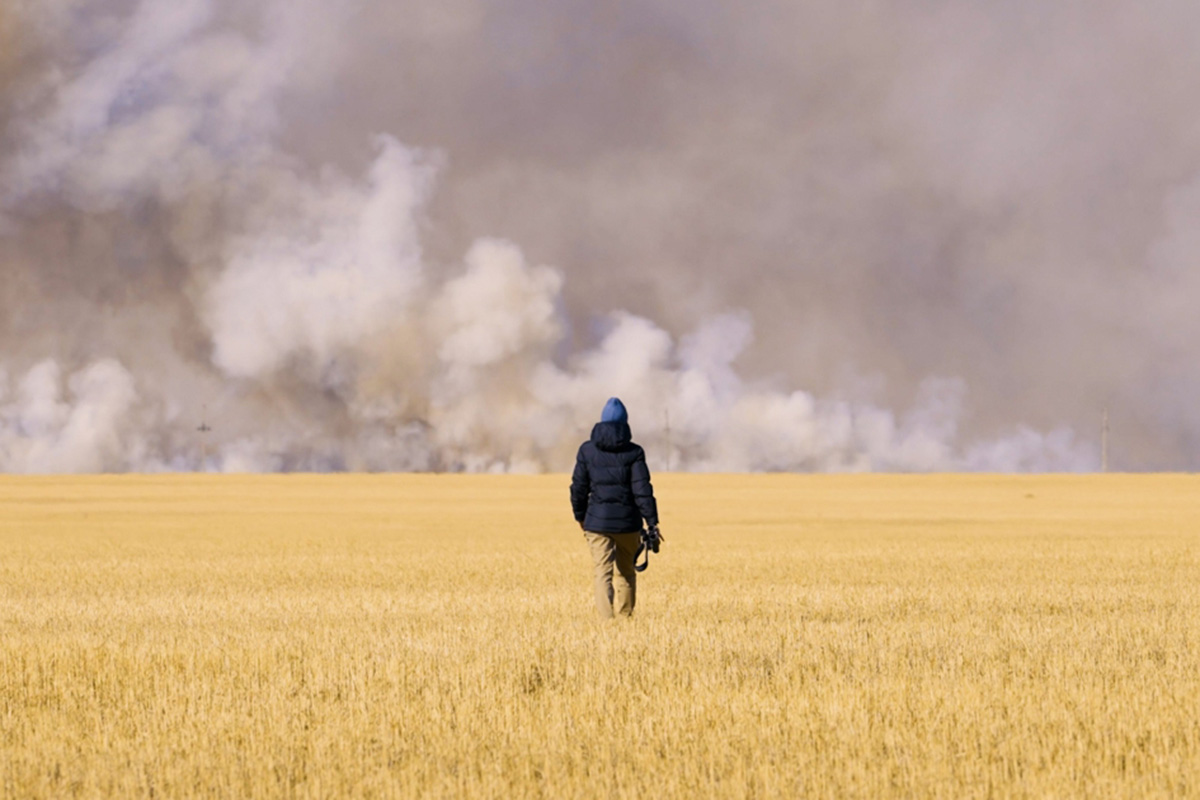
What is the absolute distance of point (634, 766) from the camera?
925 cm

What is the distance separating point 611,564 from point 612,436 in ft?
5.76

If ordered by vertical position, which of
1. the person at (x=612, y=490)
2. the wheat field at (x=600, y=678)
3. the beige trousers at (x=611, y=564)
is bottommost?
the wheat field at (x=600, y=678)

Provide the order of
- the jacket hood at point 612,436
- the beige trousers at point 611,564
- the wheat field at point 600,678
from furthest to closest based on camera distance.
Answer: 1. the beige trousers at point 611,564
2. the jacket hood at point 612,436
3. the wheat field at point 600,678

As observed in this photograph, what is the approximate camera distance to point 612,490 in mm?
15812

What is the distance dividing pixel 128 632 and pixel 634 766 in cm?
990

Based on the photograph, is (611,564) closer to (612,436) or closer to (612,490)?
(612,490)

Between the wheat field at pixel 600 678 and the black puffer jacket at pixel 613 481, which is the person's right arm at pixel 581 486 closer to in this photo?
the black puffer jacket at pixel 613 481

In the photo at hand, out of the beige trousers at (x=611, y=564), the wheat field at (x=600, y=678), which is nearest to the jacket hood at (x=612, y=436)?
the beige trousers at (x=611, y=564)

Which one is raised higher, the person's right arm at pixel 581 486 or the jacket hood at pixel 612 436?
the jacket hood at pixel 612 436

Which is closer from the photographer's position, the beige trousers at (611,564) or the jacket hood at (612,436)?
the jacket hood at (612,436)

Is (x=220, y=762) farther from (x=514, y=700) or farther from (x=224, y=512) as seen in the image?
(x=224, y=512)

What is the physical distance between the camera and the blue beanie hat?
1559 cm

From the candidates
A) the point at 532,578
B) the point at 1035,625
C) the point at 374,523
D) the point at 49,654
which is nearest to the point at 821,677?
the point at 1035,625

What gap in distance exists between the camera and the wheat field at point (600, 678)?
9031 millimetres
